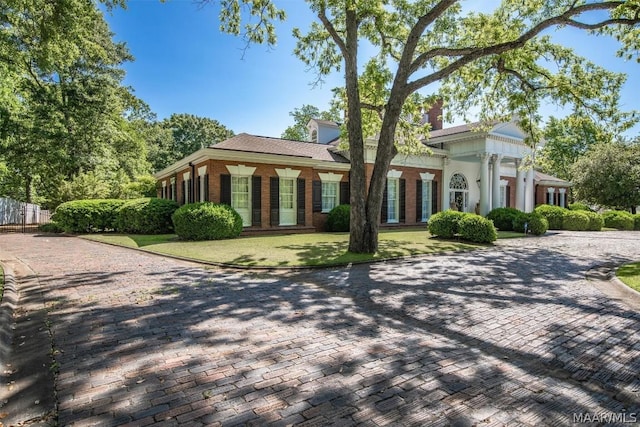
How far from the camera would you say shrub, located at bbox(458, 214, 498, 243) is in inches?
567

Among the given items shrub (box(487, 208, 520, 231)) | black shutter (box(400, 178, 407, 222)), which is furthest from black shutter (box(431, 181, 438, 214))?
shrub (box(487, 208, 520, 231))

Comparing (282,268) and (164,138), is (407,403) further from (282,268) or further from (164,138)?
(164,138)

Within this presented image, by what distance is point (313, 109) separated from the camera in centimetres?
4675

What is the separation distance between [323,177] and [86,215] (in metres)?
12.7

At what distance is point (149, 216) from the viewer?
55.0 feet

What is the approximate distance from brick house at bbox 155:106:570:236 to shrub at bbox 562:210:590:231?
2961 millimetres

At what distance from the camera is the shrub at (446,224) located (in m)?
15.4

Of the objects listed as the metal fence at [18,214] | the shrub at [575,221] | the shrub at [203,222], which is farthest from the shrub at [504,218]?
the metal fence at [18,214]

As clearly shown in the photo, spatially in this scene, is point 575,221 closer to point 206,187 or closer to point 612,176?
point 612,176

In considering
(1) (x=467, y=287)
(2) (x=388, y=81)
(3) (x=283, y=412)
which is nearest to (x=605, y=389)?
(3) (x=283, y=412)

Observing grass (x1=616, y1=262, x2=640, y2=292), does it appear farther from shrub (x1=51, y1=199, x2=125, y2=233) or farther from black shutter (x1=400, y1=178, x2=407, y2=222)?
shrub (x1=51, y1=199, x2=125, y2=233)

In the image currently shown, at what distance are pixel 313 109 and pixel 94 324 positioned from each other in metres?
45.1

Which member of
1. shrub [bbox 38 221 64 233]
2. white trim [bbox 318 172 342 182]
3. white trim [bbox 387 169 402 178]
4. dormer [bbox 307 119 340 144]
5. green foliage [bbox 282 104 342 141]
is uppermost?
green foliage [bbox 282 104 342 141]

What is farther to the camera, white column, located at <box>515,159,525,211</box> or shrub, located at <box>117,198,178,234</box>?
white column, located at <box>515,159,525,211</box>
